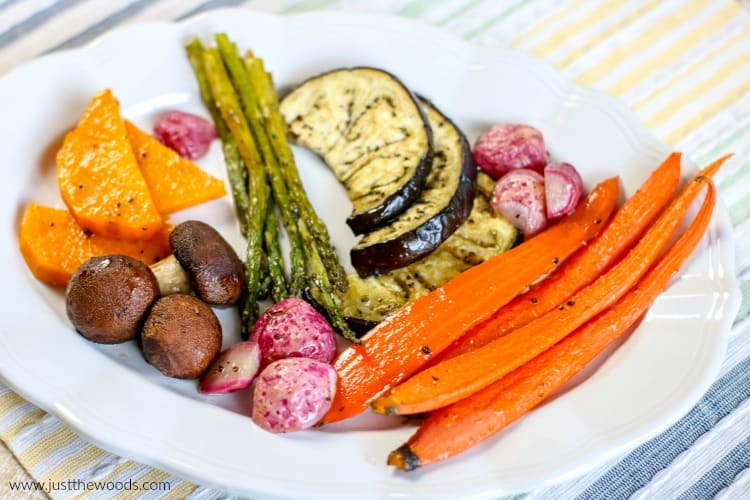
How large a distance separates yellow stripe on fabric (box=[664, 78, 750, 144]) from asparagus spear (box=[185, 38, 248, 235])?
2.00 metres

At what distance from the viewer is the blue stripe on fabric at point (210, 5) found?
4.15 m

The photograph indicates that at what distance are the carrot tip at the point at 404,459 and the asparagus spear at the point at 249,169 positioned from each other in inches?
30.1

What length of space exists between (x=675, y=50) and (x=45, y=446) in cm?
346

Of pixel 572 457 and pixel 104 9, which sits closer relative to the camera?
pixel 572 457

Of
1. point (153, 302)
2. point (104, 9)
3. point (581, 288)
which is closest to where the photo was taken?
point (153, 302)

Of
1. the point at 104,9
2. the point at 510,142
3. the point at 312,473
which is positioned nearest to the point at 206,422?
the point at 312,473

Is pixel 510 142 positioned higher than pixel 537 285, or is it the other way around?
pixel 510 142

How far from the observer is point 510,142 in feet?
11.1

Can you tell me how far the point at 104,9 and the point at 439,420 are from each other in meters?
2.83

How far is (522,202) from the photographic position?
10.4 ft

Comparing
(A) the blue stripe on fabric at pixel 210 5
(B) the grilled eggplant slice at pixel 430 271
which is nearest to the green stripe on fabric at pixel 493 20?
(A) the blue stripe on fabric at pixel 210 5

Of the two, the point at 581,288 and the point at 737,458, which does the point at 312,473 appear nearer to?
the point at 581,288

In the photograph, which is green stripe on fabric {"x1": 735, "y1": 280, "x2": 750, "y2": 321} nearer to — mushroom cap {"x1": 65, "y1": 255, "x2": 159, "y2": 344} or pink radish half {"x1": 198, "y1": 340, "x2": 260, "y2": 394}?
pink radish half {"x1": 198, "y1": 340, "x2": 260, "y2": 394}

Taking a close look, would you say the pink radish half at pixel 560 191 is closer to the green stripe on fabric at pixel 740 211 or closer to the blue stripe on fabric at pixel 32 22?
the green stripe on fabric at pixel 740 211
